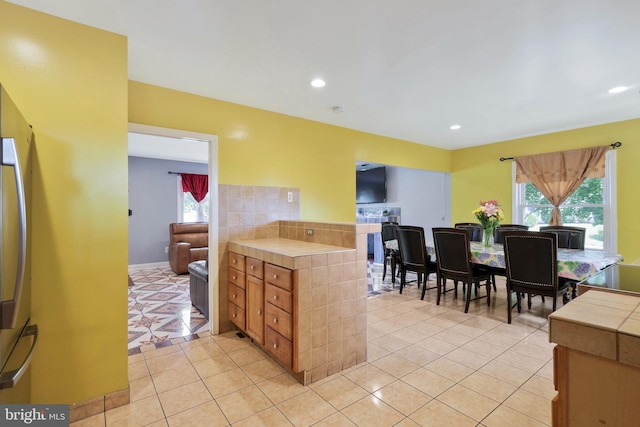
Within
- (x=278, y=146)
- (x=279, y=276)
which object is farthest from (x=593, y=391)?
(x=278, y=146)

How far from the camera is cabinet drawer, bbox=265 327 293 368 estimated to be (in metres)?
2.11

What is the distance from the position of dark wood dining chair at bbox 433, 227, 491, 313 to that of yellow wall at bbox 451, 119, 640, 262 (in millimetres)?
2042

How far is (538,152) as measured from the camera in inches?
186

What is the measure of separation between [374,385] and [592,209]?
4355 millimetres

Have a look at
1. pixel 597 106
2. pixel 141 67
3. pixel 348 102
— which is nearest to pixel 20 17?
pixel 141 67

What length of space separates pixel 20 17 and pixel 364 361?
320cm

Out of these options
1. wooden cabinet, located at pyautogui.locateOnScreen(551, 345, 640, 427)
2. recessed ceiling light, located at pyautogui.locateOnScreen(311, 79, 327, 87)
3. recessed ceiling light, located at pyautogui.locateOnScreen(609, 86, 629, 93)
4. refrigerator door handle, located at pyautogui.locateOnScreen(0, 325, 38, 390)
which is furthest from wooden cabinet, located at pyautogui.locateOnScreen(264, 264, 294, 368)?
recessed ceiling light, located at pyautogui.locateOnScreen(609, 86, 629, 93)

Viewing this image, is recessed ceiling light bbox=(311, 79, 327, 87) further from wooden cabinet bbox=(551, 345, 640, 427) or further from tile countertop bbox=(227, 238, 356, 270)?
wooden cabinet bbox=(551, 345, 640, 427)

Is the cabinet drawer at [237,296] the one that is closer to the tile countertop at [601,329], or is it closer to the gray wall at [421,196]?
the tile countertop at [601,329]

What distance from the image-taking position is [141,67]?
245 cm

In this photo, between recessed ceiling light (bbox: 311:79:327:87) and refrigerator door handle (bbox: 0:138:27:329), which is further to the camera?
recessed ceiling light (bbox: 311:79:327:87)

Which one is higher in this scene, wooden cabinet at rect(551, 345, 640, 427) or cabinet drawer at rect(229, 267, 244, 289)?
wooden cabinet at rect(551, 345, 640, 427)

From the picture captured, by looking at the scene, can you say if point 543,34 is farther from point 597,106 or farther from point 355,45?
point 597,106

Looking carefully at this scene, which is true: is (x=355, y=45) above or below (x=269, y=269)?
above
